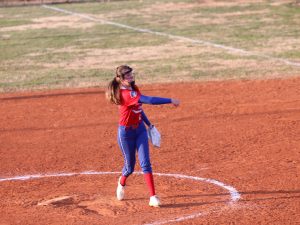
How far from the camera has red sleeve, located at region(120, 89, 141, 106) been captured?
35.0 ft

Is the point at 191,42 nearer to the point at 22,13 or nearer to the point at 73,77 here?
the point at 73,77

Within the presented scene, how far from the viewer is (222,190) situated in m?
11.6

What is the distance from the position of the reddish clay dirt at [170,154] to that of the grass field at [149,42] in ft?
6.28

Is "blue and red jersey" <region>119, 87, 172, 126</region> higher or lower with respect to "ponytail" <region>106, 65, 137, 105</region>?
lower

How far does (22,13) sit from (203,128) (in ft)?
74.1

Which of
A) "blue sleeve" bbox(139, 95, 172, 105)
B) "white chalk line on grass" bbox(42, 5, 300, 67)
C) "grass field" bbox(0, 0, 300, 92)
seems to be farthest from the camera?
"white chalk line on grass" bbox(42, 5, 300, 67)

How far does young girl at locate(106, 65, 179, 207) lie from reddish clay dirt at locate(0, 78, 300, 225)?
0.38 meters

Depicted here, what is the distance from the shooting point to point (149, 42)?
89.7 feet

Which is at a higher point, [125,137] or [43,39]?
[125,137]

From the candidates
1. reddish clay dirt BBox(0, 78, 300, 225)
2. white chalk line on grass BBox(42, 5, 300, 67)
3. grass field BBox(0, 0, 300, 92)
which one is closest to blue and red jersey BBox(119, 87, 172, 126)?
reddish clay dirt BBox(0, 78, 300, 225)

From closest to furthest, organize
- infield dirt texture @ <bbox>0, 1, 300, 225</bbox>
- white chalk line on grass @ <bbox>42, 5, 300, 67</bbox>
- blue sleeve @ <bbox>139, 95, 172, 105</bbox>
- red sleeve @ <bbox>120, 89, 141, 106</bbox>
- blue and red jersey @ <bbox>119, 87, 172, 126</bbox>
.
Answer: blue sleeve @ <bbox>139, 95, 172, 105</bbox>
blue and red jersey @ <bbox>119, 87, 172, 126</bbox>
red sleeve @ <bbox>120, 89, 141, 106</bbox>
infield dirt texture @ <bbox>0, 1, 300, 225</bbox>
white chalk line on grass @ <bbox>42, 5, 300, 67</bbox>

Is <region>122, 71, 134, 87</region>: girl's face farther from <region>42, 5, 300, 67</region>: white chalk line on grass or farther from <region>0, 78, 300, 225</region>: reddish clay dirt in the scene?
<region>42, 5, 300, 67</region>: white chalk line on grass

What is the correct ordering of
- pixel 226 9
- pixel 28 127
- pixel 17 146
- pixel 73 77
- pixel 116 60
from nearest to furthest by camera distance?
1. pixel 17 146
2. pixel 28 127
3. pixel 73 77
4. pixel 116 60
5. pixel 226 9

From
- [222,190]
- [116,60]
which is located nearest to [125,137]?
[222,190]
